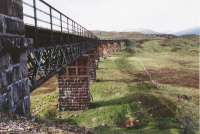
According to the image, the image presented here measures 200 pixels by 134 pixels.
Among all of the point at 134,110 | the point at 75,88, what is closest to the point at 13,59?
the point at 134,110

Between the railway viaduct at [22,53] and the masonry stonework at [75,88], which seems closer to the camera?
the railway viaduct at [22,53]

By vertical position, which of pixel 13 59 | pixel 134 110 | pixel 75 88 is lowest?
pixel 134 110

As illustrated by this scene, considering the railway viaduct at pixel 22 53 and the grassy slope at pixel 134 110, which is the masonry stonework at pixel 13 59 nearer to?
the railway viaduct at pixel 22 53

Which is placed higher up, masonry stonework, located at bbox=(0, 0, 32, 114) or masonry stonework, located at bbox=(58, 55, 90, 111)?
masonry stonework, located at bbox=(0, 0, 32, 114)

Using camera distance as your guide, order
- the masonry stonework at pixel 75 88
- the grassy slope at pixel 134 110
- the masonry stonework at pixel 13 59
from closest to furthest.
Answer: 1. the masonry stonework at pixel 13 59
2. the grassy slope at pixel 134 110
3. the masonry stonework at pixel 75 88

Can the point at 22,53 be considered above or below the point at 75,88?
above

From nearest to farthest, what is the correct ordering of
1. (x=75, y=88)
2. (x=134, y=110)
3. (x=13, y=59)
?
(x=13, y=59)
(x=134, y=110)
(x=75, y=88)

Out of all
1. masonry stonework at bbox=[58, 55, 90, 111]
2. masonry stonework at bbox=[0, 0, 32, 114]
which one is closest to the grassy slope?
masonry stonework at bbox=[58, 55, 90, 111]

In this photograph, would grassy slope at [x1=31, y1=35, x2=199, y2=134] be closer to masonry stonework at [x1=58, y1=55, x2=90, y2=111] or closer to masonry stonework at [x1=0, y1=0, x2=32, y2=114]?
masonry stonework at [x1=58, y1=55, x2=90, y2=111]

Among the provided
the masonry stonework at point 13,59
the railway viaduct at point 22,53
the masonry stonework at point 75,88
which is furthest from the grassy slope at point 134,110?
the masonry stonework at point 13,59

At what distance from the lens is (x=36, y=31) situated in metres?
Answer: 12.3

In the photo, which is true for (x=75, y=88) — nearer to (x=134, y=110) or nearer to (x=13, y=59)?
(x=134, y=110)

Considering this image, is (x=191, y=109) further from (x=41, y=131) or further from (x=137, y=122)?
(x=41, y=131)

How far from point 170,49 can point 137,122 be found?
77.9 meters
